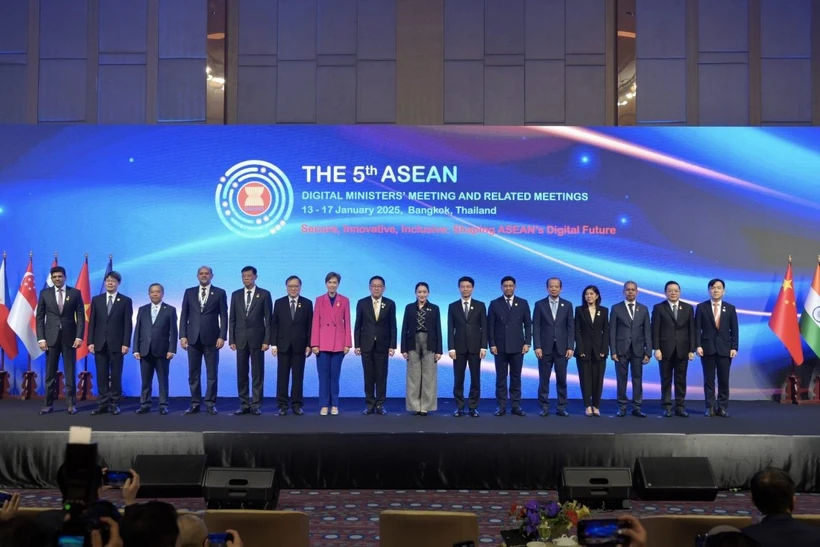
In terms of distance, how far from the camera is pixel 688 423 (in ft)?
20.7

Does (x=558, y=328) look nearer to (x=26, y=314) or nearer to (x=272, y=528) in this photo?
(x=272, y=528)

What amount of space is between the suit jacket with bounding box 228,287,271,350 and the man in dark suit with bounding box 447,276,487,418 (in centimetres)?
164

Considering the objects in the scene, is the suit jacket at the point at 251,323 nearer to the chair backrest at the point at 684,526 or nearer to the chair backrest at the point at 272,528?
the chair backrest at the point at 272,528

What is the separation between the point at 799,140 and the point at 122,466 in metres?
7.11

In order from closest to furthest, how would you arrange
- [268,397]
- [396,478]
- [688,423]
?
[396,478], [688,423], [268,397]

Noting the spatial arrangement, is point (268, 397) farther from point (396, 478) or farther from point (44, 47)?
point (44, 47)

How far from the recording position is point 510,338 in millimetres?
7004

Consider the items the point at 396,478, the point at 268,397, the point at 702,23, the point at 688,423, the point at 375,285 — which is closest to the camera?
the point at 396,478

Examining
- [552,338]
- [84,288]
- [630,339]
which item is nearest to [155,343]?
[84,288]

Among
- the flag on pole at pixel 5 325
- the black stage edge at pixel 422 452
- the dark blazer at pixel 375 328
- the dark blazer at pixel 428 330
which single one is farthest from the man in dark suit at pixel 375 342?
the flag on pole at pixel 5 325

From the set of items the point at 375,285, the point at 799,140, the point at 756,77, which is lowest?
the point at 375,285

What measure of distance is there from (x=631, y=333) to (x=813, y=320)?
2354 millimetres

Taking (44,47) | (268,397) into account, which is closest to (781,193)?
(268,397)

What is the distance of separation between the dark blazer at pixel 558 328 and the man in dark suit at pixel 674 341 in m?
0.75
